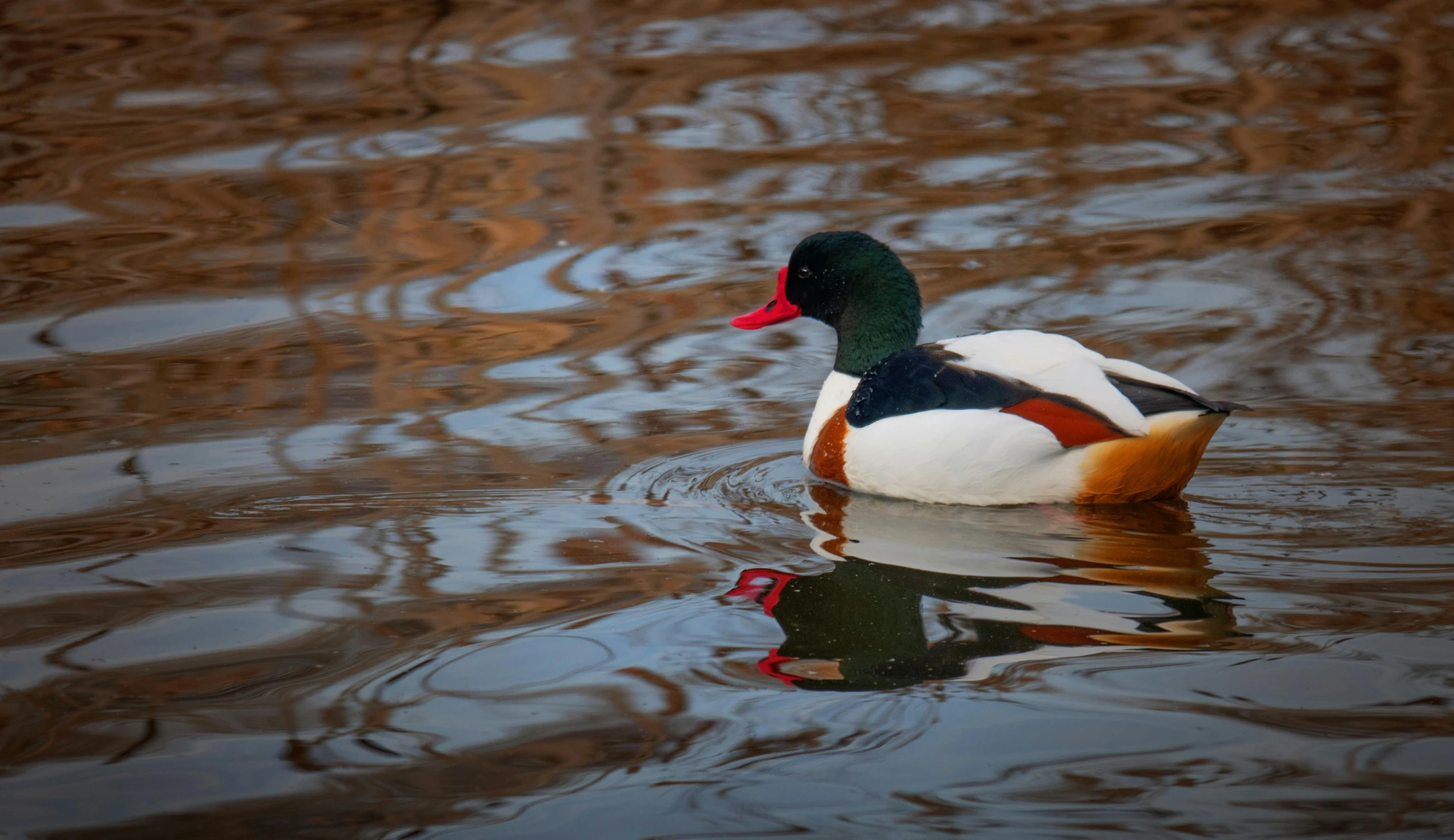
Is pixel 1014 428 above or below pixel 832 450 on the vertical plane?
above

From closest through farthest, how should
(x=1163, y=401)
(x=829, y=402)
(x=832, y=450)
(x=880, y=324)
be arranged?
1. (x=1163, y=401)
2. (x=832, y=450)
3. (x=829, y=402)
4. (x=880, y=324)

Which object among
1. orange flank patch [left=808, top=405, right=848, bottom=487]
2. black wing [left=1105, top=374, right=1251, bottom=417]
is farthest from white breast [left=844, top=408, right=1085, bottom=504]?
black wing [left=1105, top=374, right=1251, bottom=417]

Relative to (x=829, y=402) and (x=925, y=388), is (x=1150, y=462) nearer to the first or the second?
(x=925, y=388)

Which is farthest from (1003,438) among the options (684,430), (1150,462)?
(684,430)

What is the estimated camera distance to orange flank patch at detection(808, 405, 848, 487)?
5449mm

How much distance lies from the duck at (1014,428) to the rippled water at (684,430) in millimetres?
130

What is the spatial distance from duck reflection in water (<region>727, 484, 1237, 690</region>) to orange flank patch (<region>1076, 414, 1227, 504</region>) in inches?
2.3

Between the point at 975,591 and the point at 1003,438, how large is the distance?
0.86 meters

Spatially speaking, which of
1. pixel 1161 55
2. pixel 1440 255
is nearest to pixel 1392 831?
pixel 1440 255

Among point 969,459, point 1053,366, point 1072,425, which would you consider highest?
point 1053,366

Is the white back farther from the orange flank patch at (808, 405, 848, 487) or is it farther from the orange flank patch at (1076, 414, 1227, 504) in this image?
the orange flank patch at (808, 405, 848, 487)

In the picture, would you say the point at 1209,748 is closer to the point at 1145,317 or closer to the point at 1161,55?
the point at 1145,317

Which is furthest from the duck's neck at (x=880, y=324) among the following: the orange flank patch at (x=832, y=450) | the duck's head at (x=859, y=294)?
the orange flank patch at (x=832, y=450)

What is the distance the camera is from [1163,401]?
16.4 feet
